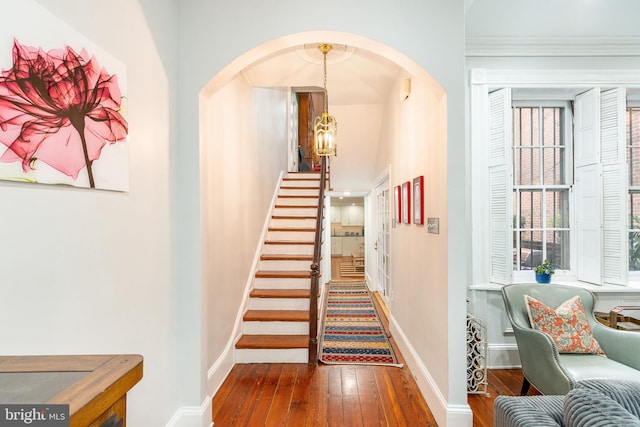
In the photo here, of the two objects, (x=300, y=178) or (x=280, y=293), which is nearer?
(x=280, y=293)

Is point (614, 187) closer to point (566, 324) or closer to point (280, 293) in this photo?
point (566, 324)

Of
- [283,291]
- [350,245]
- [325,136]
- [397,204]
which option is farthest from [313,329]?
[350,245]

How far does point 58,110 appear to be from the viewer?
1185 mm

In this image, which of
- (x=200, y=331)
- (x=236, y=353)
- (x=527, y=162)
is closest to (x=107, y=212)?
(x=200, y=331)

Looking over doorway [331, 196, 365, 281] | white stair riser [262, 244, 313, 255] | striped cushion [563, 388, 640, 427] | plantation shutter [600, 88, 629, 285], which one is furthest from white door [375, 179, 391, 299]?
striped cushion [563, 388, 640, 427]

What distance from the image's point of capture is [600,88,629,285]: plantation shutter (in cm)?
291

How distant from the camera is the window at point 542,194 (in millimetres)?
3270

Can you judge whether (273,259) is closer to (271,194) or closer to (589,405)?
(271,194)

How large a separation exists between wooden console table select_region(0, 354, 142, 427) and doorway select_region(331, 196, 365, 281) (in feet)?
25.6

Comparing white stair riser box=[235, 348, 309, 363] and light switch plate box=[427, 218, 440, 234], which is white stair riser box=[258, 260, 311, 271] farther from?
light switch plate box=[427, 218, 440, 234]

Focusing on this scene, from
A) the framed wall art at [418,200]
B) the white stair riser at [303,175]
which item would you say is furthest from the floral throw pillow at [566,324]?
the white stair riser at [303,175]

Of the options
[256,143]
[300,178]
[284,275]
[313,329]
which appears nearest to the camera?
[313,329]

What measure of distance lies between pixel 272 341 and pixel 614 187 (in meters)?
3.46

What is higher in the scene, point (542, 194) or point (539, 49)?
point (539, 49)
